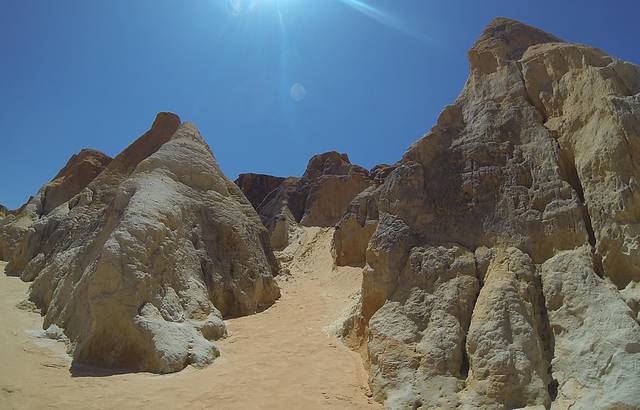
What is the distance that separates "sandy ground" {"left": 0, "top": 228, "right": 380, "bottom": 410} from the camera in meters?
5.00

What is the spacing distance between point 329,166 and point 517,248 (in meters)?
24.3

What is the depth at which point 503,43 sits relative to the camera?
8047mm

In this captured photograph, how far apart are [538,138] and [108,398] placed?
6.45 metres

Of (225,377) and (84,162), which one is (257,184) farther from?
(225,377)

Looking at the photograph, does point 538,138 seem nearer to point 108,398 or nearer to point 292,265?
point 108,398

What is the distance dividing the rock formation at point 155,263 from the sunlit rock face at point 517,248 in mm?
3005

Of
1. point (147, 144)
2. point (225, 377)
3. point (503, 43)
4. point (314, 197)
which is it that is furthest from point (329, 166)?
point (225, 377)


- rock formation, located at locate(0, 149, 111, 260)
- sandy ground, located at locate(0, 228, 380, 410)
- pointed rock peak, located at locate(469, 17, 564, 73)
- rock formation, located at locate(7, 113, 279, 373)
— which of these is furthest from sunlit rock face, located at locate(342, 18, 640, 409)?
rock formation, located at locate(0, 149, 111, 260)

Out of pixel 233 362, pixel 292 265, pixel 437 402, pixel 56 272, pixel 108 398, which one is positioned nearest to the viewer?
pixel 437 402

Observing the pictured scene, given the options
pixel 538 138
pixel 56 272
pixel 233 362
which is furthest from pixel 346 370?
pixel 56 272

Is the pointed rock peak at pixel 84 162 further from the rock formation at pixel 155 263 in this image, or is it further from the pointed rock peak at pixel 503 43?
the pointed rock peak at pixel 503 43

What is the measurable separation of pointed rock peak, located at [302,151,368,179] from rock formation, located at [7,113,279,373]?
15830mm

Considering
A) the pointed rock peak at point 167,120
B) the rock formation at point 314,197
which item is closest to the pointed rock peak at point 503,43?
the pointed rock peak at point 167,120

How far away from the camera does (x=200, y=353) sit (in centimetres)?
658
